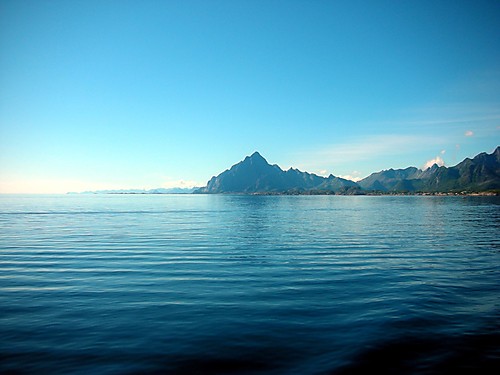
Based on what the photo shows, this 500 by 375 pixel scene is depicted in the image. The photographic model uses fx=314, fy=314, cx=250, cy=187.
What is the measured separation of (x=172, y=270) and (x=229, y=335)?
1262 cm

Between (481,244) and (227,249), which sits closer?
(227,249)

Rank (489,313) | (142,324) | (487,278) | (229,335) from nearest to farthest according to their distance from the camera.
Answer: (229,335) < (142,324) < (489,313) < (487,278)

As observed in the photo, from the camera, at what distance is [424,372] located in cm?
984

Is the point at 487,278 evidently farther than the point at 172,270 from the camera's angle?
No

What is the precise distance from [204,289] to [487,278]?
62.5 feet

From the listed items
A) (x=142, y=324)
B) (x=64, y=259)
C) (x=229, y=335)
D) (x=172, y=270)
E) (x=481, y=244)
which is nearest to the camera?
(x=229, y=335)

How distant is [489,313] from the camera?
1479cm

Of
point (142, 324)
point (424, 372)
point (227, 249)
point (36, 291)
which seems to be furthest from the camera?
point (227, 249)

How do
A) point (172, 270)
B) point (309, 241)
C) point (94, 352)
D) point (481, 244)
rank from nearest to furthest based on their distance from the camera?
point (94, 352) → point (172, 270) → point (481, 244) → point (309, 241)

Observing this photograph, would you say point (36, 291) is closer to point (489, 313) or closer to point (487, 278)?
point (489, 313)

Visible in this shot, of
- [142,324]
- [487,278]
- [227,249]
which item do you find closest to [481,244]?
[487,278]

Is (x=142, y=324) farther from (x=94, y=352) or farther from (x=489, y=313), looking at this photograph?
(x=489, y=313)

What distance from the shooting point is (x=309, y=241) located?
39594 mm

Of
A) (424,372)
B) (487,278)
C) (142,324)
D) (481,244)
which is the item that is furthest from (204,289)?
(481,244)
